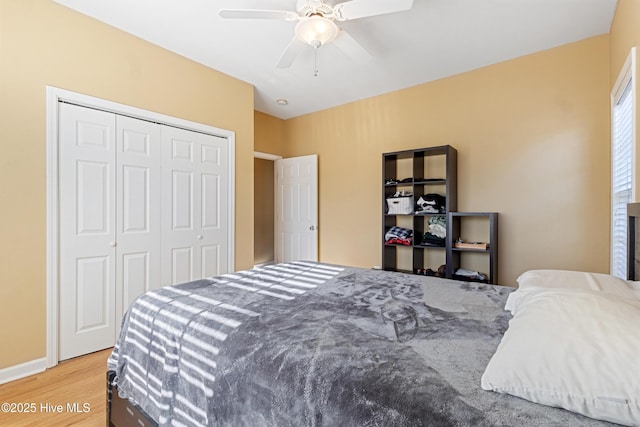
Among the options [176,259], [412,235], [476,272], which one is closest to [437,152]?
[412,235]

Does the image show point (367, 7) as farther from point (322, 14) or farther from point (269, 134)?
point (269, 134)

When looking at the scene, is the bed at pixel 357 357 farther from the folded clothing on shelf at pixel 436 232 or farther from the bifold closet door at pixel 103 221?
the folded clothing on shelf at pixel 436 232

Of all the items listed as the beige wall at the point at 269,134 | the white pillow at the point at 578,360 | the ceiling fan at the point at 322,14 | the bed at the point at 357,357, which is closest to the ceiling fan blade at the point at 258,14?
the ceiling fan at the point at 322,14

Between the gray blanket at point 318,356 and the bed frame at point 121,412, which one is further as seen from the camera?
the bed frame at point 121,412

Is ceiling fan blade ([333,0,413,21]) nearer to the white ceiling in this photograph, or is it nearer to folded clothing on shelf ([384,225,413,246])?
the white ceiling

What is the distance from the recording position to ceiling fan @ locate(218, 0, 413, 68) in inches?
73.4

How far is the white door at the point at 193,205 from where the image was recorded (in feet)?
9.83

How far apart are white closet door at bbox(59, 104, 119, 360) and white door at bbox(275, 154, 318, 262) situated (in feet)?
8.55

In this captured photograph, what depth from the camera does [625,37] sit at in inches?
81.4

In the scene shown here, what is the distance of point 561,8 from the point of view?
2.34 metres

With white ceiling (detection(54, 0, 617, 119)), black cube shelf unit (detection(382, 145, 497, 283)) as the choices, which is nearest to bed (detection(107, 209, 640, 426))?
black cube shelf unit (detection(382, 145, 497, 283))

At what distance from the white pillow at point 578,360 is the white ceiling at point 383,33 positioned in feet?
7.74

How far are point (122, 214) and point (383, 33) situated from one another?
9.18 ft

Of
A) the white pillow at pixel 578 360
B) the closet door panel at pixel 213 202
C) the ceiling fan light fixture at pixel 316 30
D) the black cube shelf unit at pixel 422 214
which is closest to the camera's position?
the white pillow at pixel 578 360
